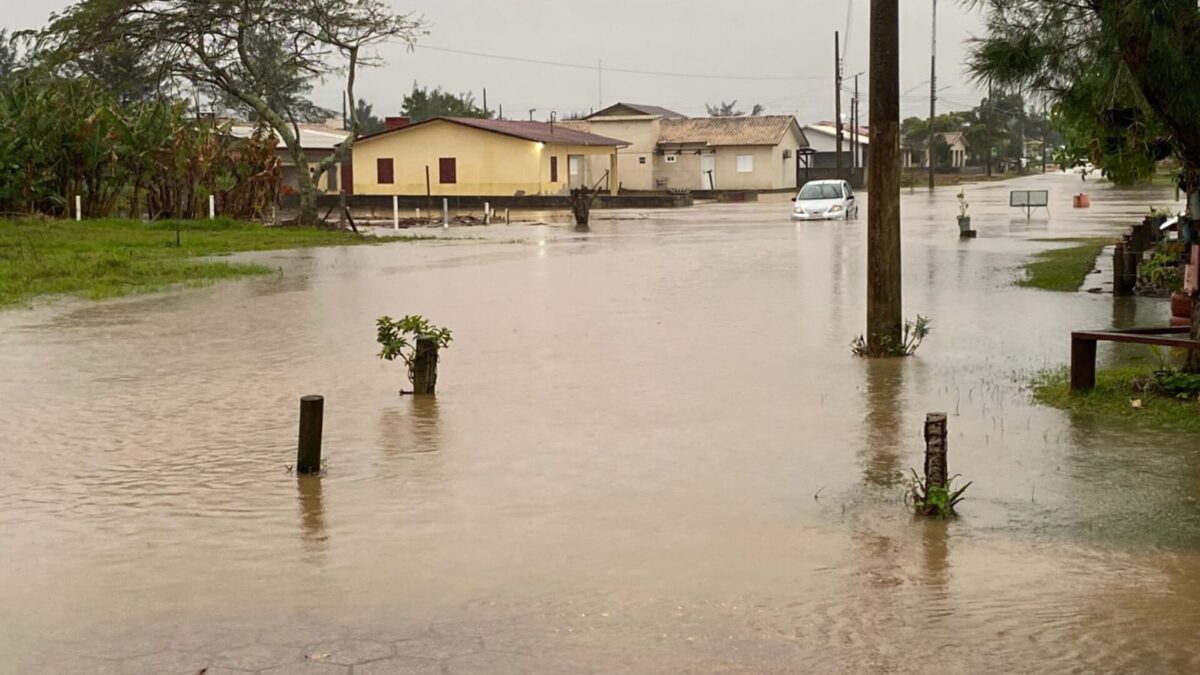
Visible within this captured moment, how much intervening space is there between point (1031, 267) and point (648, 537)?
60.1ft

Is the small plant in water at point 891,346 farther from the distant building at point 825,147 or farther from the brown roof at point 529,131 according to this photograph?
the distant building at point 825,147

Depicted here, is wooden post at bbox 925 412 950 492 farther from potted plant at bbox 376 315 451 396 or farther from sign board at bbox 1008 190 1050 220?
sign board at bbox 1008 190 1050 220

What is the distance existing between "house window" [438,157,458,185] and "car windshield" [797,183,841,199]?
2388 cm

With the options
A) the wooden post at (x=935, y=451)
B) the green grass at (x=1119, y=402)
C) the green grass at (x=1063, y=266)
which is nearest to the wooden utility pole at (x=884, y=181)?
the green grass at (x=1119, y=402)

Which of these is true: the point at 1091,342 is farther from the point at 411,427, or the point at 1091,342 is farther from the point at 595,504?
the point at 411,427

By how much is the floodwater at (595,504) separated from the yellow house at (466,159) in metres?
48.1

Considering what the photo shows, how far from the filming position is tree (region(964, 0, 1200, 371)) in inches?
369

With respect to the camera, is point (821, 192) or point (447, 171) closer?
point (821, 192)

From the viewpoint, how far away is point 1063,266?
24062 mm

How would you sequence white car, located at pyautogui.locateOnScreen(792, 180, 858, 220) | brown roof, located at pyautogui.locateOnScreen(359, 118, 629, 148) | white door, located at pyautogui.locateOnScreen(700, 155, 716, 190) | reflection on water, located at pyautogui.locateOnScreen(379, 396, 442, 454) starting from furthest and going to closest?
white door, located at pyautogui.locateOnScreen(700, 155, 716, 190) < brown roof, located at pyautogui.locateOnScreen(359, 118, 629, 148) < white car, located at pyautogui.locateOnScreen(792, 180, 858, 220) < reflection on water, located at pyautogui.locateOnScreen(379, 396, 442, 454)

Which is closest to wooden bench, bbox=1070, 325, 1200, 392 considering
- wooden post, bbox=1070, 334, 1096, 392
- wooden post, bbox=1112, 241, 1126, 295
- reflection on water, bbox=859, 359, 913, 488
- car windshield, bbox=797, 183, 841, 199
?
wooden post, bbox=1070, 334, 1096, 392

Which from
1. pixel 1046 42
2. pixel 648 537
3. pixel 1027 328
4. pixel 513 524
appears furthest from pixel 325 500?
pixel 1027 328

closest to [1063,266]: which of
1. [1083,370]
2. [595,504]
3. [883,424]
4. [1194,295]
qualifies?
[1083,370]

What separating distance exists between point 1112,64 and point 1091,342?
2146 millimetres
